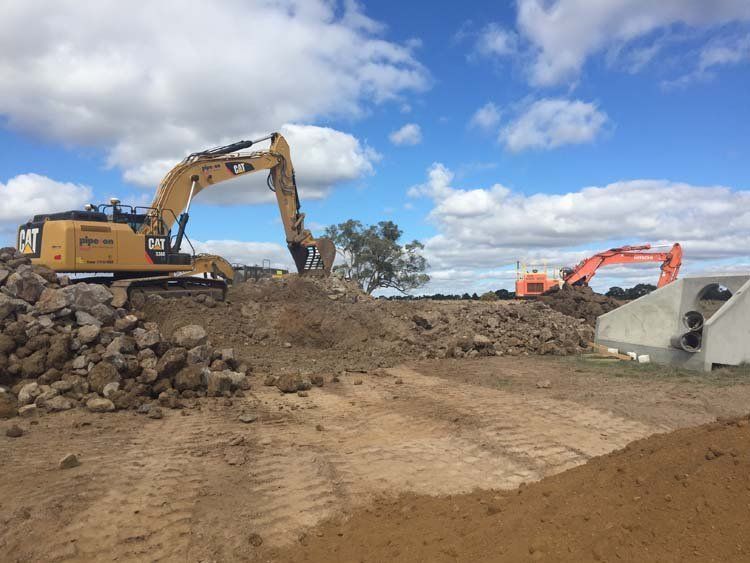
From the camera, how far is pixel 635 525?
283 centimetres

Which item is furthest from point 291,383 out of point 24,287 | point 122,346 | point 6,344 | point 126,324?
point 24,287

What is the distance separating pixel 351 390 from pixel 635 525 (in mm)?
6972

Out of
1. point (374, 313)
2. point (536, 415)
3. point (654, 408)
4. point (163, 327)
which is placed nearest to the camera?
point (536, 415)

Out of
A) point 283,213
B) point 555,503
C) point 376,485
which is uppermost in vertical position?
point 283,213

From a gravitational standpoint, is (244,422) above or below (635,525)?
below

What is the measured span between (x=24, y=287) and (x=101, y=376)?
268cm

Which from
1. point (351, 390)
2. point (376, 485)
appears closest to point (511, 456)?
point (376, 485)

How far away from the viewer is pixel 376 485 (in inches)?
201

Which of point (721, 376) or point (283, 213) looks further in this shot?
point (283, 213)

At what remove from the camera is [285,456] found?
580 centimetres

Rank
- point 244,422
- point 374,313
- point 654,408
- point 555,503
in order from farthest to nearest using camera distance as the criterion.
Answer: point 374,313 → point 654,408 → point 244,422 → point 555,503

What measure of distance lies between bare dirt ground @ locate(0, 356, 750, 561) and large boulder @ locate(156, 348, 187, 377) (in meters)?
0.75

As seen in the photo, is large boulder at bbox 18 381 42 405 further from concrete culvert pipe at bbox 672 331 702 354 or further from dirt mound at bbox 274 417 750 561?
concrete culvert pipe at bbox 672 331 702 354

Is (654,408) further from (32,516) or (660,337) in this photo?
(32,516)
